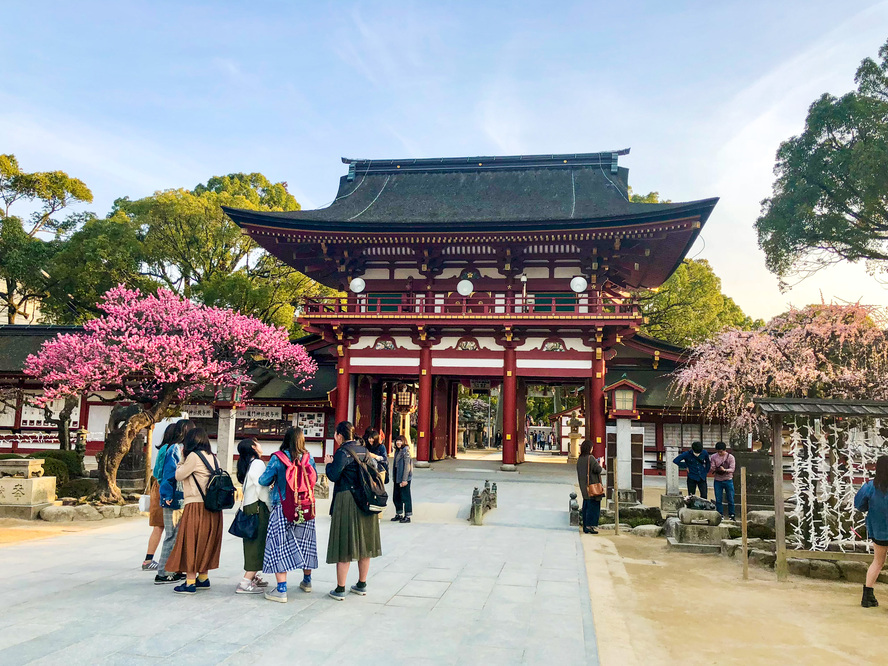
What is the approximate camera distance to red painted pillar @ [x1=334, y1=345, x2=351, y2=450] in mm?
22953

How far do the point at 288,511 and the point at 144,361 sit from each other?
964 centimetres

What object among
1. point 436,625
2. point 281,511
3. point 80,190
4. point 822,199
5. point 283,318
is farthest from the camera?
point 80,190

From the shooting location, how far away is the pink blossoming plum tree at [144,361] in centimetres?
1391

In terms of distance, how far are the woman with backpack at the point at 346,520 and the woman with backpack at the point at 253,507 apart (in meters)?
0.71

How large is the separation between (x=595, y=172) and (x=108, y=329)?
20233mm

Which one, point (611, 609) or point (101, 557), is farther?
point (101, 557)

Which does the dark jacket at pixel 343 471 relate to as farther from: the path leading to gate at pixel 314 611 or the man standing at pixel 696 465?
the man standing at pixel 696 465

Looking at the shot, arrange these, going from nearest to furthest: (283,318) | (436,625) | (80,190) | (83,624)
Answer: (83,624)
(436,625)
(283,318)
(80,190)

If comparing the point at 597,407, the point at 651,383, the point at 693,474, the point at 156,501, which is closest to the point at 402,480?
the point at 156,501

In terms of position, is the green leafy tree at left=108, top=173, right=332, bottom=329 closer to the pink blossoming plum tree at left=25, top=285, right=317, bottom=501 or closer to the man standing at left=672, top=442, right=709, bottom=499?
the pink blossoming plum tree at left=25, top=285, right=317, bottom=501

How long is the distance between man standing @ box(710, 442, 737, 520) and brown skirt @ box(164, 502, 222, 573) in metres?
9.00

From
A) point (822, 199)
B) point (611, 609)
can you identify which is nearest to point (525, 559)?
point (611, 609)

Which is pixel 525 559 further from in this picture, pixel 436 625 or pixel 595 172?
pixel 595 172

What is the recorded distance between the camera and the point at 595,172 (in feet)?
88.2
